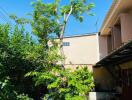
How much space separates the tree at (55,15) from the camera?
1433cm

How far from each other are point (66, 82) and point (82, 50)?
483 inches

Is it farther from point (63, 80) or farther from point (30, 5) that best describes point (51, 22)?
point (63, 80)

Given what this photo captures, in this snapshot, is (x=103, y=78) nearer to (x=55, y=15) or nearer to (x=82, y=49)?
(x=82, y=49)

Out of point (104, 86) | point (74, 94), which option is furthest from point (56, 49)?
point (104, 86)

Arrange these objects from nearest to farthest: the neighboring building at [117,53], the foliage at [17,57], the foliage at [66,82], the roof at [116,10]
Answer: the foliage at [66,82]
the foliage at [17,57]
the roof at [116,10]
the neighboring building at [117,53]

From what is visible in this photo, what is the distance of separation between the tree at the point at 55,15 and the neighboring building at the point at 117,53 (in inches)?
59.5

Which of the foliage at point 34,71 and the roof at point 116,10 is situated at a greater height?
A: the roof at point 116,10

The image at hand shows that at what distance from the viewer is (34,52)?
1174 centimetres

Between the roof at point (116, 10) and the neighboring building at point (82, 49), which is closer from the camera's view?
the roof at point (116, 10)

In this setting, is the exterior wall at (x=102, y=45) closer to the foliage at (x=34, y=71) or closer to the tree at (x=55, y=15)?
the tree at (x=55, y=15)

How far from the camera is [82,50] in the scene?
77.4 feet

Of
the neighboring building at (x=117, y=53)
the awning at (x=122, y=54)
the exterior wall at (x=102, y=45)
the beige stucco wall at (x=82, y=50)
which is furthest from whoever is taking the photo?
the beige stucco wall at (x=82, y=50)

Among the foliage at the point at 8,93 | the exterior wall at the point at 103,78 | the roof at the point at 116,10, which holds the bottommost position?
the foliage at the point at 8,93

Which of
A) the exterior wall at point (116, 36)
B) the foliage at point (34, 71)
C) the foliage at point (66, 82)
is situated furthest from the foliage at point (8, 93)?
the exterior wall at point (116, 36)
